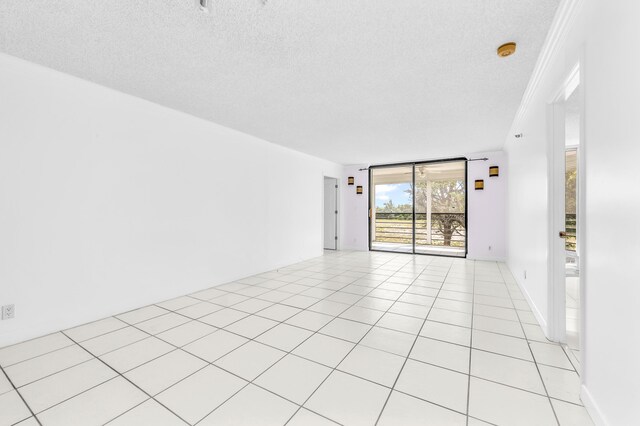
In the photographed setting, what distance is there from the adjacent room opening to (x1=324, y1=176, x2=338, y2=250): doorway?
99cm

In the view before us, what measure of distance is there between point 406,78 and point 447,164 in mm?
4939

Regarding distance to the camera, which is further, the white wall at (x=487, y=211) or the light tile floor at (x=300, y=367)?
the white wall at (x=487, y=211)

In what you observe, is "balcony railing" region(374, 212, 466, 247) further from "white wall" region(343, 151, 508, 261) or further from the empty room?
the empty room

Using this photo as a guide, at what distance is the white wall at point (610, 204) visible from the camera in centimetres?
114

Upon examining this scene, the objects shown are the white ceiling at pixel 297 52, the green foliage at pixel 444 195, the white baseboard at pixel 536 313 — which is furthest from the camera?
the green foliage at pixel 444 195

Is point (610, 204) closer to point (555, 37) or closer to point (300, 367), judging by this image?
point (555, 37)

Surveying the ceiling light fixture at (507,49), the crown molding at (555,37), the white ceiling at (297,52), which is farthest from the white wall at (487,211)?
the ceiling light fixture at (507,49)

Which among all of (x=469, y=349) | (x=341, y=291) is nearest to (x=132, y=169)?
(x=341, y=291)

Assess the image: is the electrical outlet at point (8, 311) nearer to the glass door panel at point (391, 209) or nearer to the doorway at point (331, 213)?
the doorway at point (331, 213)

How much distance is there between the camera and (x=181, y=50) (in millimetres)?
2262

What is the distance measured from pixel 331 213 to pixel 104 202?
562cm

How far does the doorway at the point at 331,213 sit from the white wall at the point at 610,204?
6006mm

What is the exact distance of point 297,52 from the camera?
2.28 meters

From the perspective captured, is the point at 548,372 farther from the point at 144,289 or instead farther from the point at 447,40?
the point at 144,289
